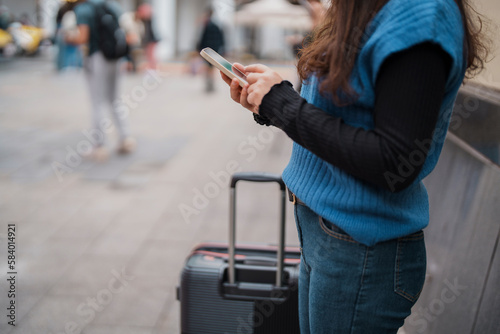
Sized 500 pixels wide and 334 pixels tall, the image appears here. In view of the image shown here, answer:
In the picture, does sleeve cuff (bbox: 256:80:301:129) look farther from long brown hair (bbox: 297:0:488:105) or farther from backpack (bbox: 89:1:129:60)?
backpack (bbox: 89:1:129:60)

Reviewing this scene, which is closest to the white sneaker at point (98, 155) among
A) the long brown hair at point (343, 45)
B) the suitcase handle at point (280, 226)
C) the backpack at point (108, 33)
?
the backpack at point (108, 33)

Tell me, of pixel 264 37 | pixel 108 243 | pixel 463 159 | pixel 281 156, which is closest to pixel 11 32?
pixel 264 37

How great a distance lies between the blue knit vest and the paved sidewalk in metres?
1.92

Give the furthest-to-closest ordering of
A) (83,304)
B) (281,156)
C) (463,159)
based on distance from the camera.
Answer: (281,156)
(83,304)
(463,159)

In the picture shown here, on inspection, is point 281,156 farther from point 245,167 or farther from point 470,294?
point 470,294

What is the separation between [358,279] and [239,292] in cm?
108

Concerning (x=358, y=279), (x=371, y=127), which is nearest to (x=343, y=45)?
(x=371, y=127)

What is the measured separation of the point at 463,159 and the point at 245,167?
353cm

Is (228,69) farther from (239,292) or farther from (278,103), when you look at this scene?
(239,292)

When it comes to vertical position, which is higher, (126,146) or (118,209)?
(118,209)

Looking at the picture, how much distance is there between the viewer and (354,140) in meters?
1.04

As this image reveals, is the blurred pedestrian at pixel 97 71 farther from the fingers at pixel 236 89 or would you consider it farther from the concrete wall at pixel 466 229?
the fingers at pixel 236 89

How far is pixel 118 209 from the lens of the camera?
450 cm

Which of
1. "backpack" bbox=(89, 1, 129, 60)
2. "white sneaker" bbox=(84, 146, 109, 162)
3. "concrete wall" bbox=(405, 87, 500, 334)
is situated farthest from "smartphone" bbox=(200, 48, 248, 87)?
"white sneaker" bbox=(84, 146, 109, 162)
